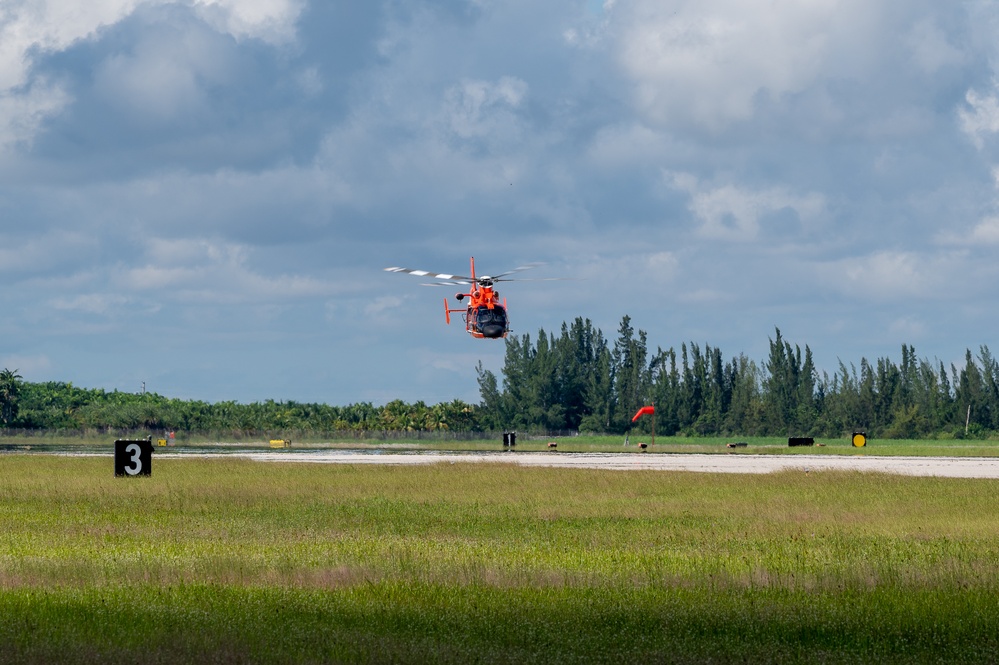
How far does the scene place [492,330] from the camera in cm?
10225

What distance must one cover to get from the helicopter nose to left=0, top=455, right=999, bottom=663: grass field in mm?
52422

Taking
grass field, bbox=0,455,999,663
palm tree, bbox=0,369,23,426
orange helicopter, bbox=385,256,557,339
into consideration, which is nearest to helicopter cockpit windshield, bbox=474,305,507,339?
orange helicopter, bbox=385,256,557,339

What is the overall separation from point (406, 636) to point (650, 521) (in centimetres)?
2209

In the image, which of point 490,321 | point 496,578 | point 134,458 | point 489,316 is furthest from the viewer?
point 490,321

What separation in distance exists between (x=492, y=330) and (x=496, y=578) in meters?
77.6

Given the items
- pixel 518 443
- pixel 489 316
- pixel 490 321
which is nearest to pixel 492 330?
pixel 490 321

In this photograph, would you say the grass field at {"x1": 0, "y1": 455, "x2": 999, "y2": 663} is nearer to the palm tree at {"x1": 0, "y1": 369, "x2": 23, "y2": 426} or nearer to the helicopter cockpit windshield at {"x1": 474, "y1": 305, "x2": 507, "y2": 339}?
the helicopter cockpit windshield at {"x1": 474, "y1": 305, "x2": 507, "y2": 339}

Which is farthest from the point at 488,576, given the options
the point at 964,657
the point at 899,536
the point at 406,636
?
the point at 899,536

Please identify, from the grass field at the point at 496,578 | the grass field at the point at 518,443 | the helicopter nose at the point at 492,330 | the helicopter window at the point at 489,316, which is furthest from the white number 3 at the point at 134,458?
the grass field at the point at 518,443

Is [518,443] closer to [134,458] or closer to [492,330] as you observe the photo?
[492,330]

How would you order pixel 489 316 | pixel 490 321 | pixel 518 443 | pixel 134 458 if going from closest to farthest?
1. pixel 134 458
2. pixel 489 316
3. pixel 490 321
4. pixel 518 443

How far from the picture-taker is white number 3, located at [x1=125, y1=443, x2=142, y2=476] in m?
58.2

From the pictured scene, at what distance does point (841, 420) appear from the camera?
7608 inches

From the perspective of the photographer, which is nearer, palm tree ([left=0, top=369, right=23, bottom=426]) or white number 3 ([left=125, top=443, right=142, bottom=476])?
white number 3 ([left=125, top=443, right=142, bottom=476])
